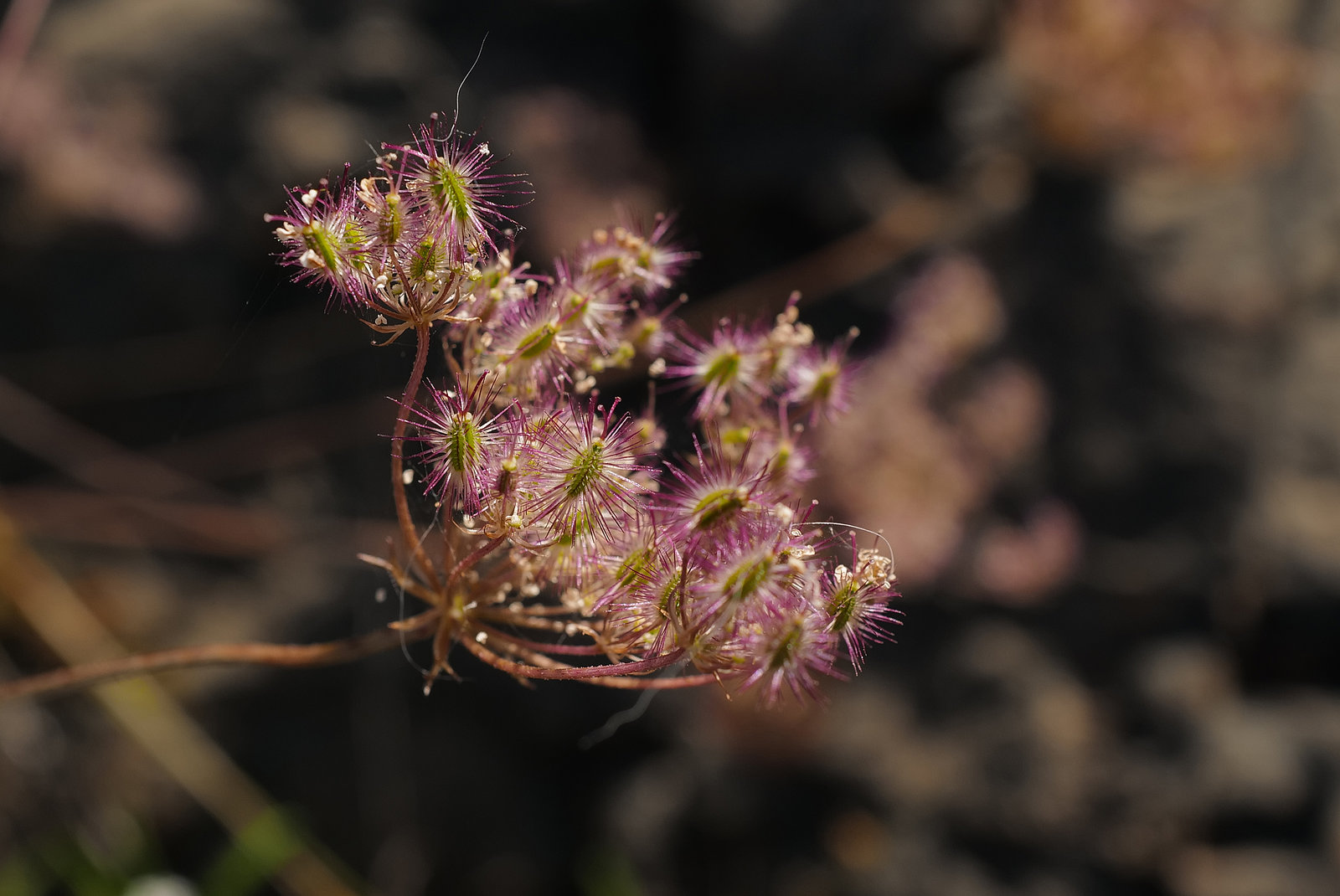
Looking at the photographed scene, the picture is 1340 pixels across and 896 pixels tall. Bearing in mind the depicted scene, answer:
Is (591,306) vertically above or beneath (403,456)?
above

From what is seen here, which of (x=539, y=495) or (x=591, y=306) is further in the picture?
(x=591, y=306)

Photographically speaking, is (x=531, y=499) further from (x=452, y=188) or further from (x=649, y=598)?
(x=452, y=188)

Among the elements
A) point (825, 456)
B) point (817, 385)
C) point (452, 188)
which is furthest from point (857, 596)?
point (825, 456)

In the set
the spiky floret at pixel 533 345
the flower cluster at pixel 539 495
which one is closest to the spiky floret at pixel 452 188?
the flower cluster at pixel 539 495

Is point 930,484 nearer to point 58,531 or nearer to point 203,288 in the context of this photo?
point 203,288

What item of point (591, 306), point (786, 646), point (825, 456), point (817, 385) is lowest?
point (786, 646)

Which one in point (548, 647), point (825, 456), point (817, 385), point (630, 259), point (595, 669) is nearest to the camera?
point (595, 669)

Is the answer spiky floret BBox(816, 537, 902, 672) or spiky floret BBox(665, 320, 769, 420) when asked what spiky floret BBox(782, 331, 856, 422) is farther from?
spiky floret BBox(816, 537, 902, 672)

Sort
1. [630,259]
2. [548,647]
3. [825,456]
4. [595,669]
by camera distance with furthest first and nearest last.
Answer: [825,456] < [630,259] < [548,647] < [595,669]

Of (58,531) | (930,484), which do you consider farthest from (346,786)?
(930,484)
